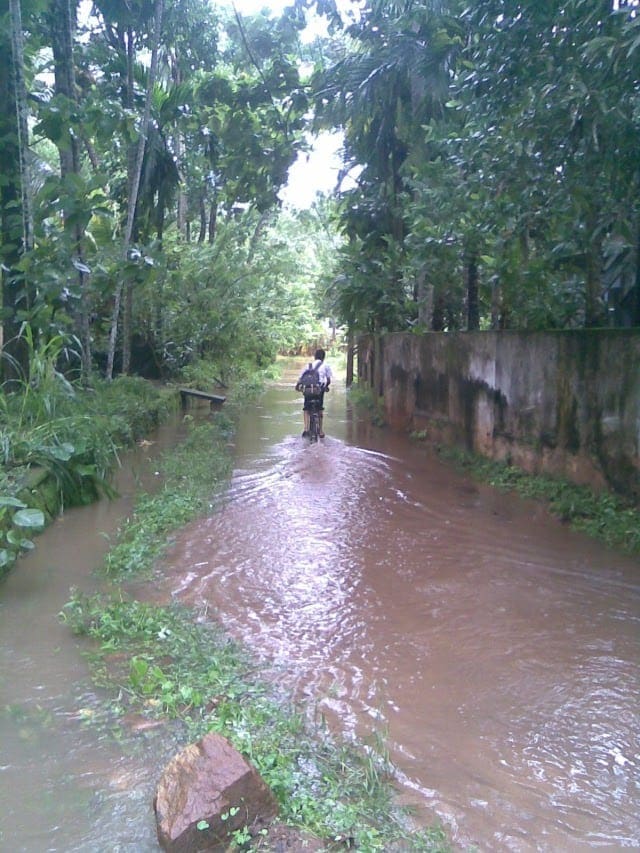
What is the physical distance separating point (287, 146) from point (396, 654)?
10.5m

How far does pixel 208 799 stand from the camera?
283cm

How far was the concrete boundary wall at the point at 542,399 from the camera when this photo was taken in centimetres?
723

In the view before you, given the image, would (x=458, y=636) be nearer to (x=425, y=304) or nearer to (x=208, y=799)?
(x=208, y=799)

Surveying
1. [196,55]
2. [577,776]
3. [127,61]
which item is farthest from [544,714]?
[196,55]

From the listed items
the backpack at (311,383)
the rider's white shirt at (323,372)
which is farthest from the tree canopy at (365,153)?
the backpack at (311,383)

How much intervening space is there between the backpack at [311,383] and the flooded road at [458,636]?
3.52 metres

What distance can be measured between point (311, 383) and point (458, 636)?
7963mm

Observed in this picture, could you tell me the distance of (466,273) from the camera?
12.5 metres

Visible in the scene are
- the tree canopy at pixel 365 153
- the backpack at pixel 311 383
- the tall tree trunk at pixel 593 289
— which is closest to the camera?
the tree canopy at pixel 365 153

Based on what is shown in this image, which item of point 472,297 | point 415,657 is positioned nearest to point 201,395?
point 472,297

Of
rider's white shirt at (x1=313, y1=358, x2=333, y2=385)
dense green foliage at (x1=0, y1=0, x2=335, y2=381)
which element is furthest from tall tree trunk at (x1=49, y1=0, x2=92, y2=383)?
rider's white shirt at (x1=313, y1=358, x2=333, y2=385)

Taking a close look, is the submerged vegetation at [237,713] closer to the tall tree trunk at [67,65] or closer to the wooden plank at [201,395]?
the tall tree trunk at [67,65]

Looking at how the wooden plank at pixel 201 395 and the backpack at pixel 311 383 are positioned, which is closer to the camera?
the backpack at pixel 311 383

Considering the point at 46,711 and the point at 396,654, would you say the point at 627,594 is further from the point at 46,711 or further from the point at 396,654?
the point at 46,711
